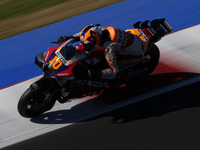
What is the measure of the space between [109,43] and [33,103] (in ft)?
5.74

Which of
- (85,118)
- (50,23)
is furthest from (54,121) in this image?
(50,23)

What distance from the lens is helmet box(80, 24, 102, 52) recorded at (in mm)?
5604

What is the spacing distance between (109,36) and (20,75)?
10.8 ft

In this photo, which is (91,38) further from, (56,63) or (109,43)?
(56,63)

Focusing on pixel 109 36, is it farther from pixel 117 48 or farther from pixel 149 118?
pixel 149 118

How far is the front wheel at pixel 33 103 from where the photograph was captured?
5.70 metres

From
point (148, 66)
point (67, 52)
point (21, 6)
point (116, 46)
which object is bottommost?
point (148, 66)

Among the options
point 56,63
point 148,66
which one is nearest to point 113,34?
point 56,63

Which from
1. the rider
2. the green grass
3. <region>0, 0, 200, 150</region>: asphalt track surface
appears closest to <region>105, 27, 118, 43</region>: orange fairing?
the rider

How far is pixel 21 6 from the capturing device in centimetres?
1274

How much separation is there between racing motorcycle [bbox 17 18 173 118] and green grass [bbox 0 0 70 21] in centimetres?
677

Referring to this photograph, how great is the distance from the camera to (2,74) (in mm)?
8500

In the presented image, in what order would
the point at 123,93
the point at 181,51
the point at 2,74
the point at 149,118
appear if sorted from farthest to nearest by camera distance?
1. the point at 2,74
2. the point at 181,51
3. the point at 123,93
4. the point at 149,118

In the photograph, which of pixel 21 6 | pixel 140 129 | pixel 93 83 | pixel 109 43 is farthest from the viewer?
pixel 21 6
